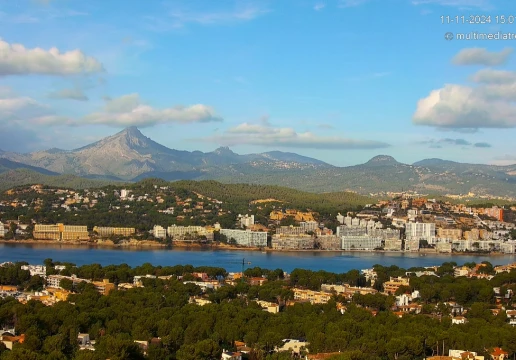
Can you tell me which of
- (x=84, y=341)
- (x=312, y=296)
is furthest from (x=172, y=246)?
(x=84, y=341)

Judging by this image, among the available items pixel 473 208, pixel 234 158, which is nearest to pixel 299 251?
pixel 473 208

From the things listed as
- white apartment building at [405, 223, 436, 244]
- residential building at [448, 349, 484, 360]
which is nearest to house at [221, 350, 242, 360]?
residential building at [448, 349, 484, 360]

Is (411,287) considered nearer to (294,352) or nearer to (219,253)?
(294,352)

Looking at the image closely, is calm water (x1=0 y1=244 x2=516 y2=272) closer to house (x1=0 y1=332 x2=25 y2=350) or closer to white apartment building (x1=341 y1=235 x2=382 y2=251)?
white apartment building (x1=341 y1=235 x2=382 y2=251)

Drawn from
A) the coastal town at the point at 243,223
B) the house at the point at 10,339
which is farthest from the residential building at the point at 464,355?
the coastal town at the point at 243,223

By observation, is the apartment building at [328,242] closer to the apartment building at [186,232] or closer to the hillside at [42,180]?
the apartment building at [186,232]

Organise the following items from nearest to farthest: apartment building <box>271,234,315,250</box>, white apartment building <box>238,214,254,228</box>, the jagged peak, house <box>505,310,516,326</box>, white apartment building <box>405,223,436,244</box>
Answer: house <box>505,310,516,326</box> < apartment building <box>271,234,315,250</box> < white apartment building <box>405,223,436,244</box> < white apartment building <box>238,214,254,228</box> < the jagged peak
